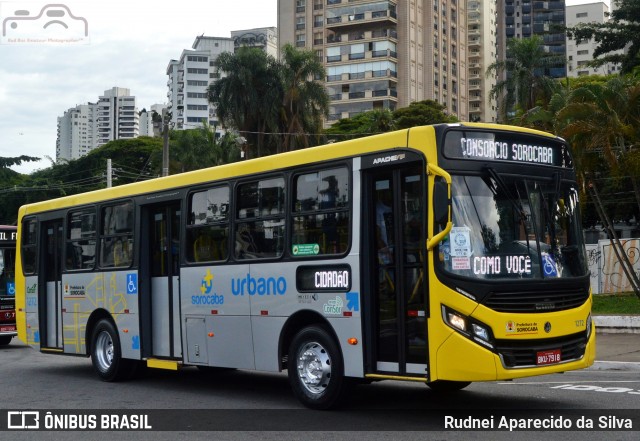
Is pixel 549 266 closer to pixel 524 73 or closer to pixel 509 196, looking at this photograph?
pixel 509 196

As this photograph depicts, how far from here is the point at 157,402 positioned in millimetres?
12211

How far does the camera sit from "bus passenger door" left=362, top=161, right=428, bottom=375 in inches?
382

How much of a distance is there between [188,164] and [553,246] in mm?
50045

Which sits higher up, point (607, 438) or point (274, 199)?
point (274, 199)

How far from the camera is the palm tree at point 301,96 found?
177 ft

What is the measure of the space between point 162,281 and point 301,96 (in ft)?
136

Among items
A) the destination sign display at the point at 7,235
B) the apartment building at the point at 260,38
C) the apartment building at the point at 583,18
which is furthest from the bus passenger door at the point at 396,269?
the apartment building at the point at 583,18

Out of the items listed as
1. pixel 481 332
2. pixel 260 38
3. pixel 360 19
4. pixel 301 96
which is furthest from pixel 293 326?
pixel 260 38

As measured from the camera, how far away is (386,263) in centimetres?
1014

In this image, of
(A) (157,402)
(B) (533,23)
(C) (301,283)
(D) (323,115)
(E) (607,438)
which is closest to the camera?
(E) (607,438)

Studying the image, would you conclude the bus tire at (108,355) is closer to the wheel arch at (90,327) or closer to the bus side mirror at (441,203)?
the wheel arch at (90,327)

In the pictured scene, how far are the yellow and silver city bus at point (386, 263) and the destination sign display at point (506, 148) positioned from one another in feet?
0.05

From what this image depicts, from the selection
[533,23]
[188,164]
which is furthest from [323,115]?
[533,23]

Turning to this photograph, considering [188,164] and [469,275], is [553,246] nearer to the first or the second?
[469,275]
